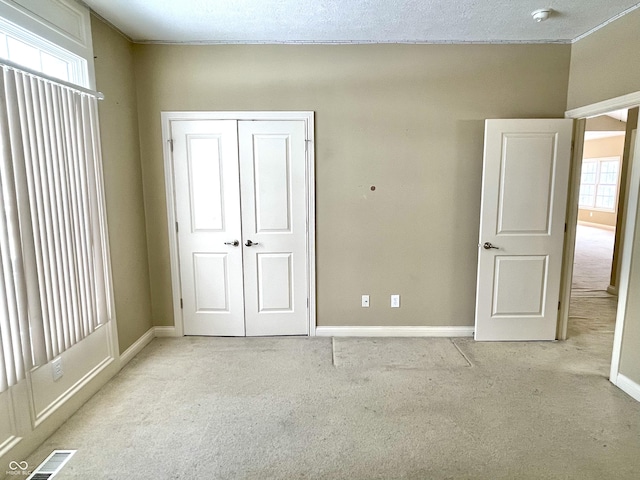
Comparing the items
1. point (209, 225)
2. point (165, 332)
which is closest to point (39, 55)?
point (209, 225)

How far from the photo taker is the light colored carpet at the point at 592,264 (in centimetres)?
488

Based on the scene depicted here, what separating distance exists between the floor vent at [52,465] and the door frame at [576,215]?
3.61 metres

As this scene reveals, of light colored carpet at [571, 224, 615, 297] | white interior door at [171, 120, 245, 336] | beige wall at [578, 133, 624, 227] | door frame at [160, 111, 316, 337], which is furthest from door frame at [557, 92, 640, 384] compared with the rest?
beige wall at [578, 133, 624, 227]

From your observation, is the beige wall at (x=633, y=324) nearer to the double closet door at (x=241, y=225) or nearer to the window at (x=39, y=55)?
the double closet door at (x=241, y=225)

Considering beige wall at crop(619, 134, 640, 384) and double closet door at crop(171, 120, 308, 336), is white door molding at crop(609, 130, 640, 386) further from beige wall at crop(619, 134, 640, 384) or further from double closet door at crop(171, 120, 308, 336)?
double closet door at crop(171, 120, 308, 336)

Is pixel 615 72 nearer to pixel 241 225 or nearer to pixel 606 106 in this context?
pixel 606 106

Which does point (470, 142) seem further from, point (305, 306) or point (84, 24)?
point (84, 24)

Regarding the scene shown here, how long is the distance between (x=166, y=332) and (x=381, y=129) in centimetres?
281

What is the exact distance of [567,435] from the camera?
2051mm

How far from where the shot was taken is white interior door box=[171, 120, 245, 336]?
10.4 feet

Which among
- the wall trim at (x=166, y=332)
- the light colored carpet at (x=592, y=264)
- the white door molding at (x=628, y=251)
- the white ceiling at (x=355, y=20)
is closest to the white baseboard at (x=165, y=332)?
the wall trim at (x=166, y=332)

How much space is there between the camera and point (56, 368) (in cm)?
216

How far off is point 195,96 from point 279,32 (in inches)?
36.1

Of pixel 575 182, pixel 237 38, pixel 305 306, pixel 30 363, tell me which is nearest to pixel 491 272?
pixel 575 182
